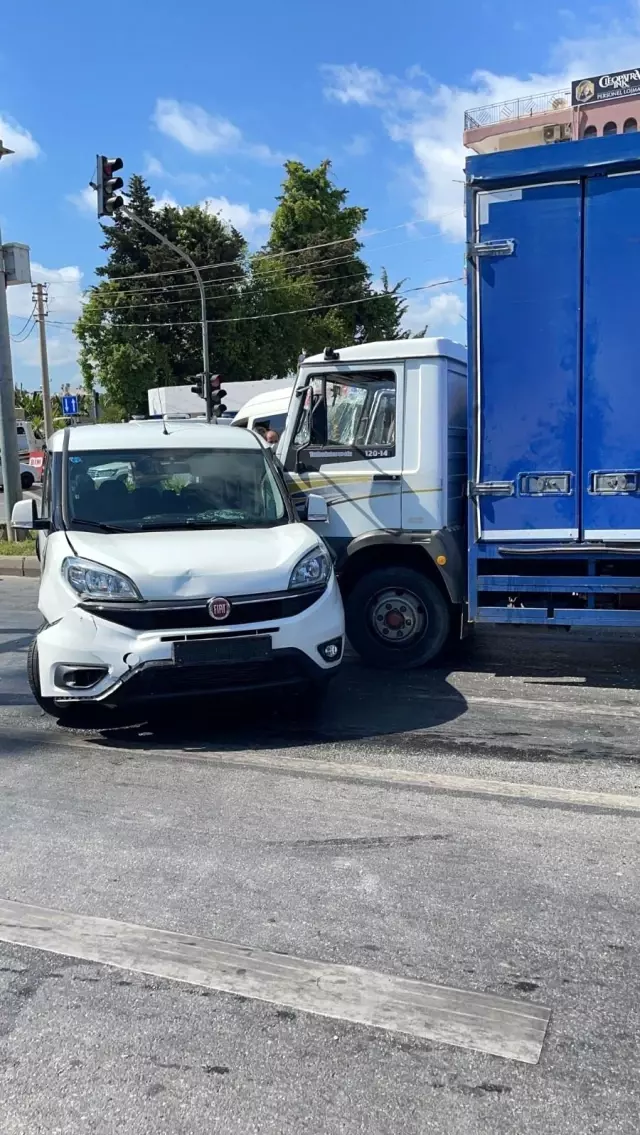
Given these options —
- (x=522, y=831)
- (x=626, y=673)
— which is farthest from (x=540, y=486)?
(x=522, y=831)

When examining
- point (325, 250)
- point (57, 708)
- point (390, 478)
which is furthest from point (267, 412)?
point (325, 250)

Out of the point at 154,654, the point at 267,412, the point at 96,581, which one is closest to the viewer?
the point at 154,654

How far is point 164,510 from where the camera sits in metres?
5.94

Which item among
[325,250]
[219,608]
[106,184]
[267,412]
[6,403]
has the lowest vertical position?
[219,608]

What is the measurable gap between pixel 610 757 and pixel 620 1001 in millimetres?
2347

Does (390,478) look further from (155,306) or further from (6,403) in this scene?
(155,306)

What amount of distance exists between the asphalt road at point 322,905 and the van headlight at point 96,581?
36.8 inches

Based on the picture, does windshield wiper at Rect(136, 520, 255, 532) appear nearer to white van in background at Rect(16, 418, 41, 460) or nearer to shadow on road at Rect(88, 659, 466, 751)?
shadow on road at Rect(88, 659, 466, 751)

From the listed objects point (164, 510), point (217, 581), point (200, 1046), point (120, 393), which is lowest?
point (200, 1046)

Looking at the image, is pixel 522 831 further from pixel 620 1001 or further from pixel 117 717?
pixel 117 717

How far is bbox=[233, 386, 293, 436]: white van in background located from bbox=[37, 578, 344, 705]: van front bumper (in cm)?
334

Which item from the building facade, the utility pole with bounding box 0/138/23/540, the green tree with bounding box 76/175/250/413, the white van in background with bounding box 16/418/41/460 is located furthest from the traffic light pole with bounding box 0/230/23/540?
the building facade

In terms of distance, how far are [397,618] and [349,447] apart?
137cm

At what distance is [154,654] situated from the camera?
4.96 m
